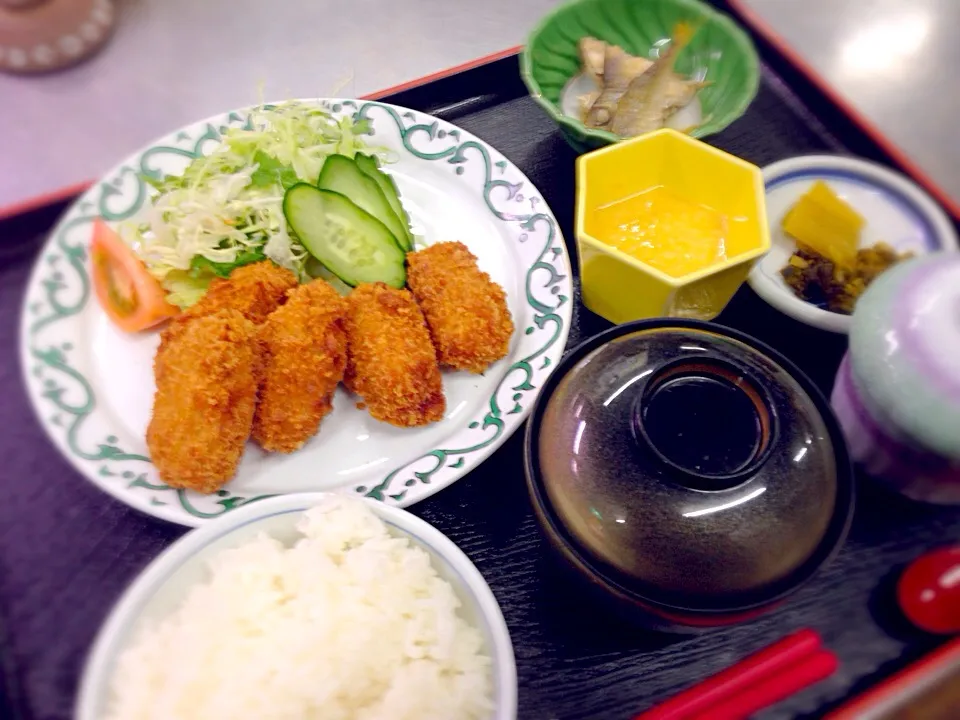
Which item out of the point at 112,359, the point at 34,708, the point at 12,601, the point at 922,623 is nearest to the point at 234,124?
the point at 112,359

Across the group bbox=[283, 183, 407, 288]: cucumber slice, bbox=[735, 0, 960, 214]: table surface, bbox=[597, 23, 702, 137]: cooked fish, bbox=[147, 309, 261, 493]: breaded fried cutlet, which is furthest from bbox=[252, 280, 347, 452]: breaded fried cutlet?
bbox=[735, 0, 960, 214]: table surface

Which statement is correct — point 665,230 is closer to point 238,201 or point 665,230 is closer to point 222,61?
point 238,201

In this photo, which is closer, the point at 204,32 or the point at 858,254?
the point at 858,254

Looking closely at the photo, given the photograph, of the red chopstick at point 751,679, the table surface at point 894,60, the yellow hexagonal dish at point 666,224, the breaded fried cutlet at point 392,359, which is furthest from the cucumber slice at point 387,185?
the table surface at point 894,60

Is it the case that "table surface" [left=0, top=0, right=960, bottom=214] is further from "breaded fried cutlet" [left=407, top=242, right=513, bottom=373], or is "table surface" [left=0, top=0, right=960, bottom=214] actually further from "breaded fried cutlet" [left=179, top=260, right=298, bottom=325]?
"breaded fried cutlet" [left=407, top=242, right=513, bottom=373]

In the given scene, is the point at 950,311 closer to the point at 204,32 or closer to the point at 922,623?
the point at 922,623

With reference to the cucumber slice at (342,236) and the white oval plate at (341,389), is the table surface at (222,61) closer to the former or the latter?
the white oval plate at (341,389)
